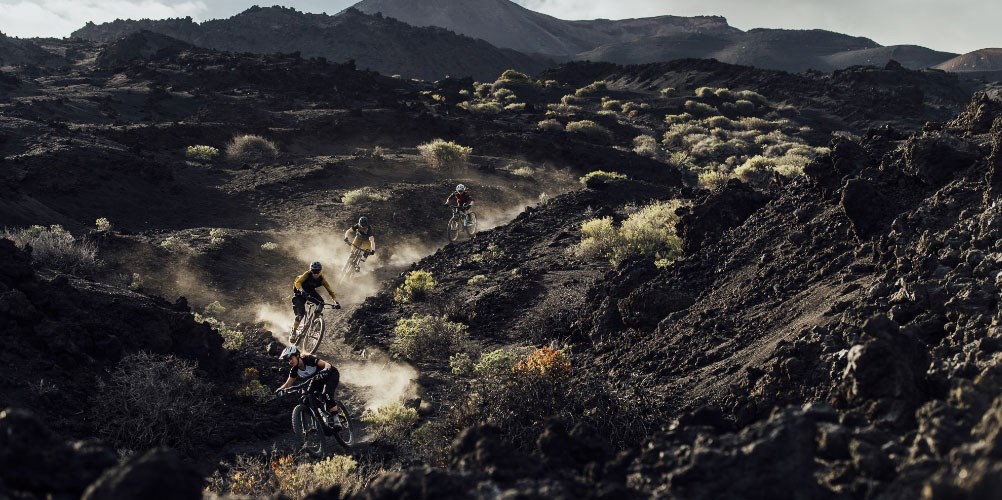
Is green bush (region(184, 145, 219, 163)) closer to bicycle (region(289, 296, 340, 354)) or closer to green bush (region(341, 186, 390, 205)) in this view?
green bush (region(341, 186, 390, 205))

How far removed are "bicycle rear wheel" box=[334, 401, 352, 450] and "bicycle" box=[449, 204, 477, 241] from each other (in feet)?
38.2

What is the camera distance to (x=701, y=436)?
4.34 metres

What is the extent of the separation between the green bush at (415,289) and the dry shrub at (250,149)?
17.8 m

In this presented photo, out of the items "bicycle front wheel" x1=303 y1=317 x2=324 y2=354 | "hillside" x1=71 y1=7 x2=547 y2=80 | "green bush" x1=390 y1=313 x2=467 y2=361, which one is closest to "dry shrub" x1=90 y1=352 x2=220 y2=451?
"bicycle front wheel" x1=303 y1=317 x2=324 y2=354

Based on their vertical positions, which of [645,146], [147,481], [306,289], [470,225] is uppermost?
[645,146]

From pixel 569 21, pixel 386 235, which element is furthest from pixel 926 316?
pixel 569 21

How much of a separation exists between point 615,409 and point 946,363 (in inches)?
137

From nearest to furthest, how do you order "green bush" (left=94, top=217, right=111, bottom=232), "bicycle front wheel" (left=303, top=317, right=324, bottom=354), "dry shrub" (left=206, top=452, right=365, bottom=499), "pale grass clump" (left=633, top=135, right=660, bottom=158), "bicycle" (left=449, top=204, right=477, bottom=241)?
1. "dry shrub" (left=206, top=452, right=365, bottom=499)
2. "bicycle front wheel" (left=303, top=317, right=324, bottom=354)
3. "green bush" (left=94, top=217, right=111, bottom=232)
4. "bicycle" (left=449, top=204, right=477, bottom=241)
5. "pale grass clump" (left=633, top=135, right=660, bottom=158)

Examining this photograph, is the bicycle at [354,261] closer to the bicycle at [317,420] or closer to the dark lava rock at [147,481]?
the bicycle at [317,420]

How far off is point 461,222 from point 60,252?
33.7ft

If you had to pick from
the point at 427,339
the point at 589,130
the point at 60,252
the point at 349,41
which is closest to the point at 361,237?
the point at 427,339

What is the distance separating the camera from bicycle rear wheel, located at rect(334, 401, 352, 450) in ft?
30.3

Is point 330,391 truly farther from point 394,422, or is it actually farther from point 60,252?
point 60,252

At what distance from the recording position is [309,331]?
12930mm
